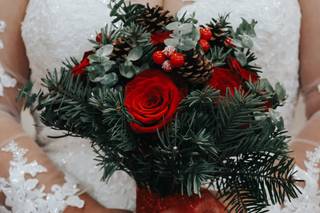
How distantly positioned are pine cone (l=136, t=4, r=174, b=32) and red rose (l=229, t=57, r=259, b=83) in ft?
0.38

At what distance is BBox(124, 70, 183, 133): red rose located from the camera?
27.4 inches

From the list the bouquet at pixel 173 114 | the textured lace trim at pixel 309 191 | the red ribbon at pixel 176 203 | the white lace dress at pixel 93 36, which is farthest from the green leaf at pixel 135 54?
the textured lace trim at pixel 309 191

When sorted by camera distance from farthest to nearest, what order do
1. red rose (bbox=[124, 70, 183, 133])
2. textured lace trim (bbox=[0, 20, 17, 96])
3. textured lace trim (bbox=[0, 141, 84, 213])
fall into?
textured lace trim (bbox=[0, 20, 17, 96])
textured lace trim (bbox=[0, 141, 84, 213])
red rose (bbox=[124, 70, 183, 133])

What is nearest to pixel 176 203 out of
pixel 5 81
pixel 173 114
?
pixel 173 114

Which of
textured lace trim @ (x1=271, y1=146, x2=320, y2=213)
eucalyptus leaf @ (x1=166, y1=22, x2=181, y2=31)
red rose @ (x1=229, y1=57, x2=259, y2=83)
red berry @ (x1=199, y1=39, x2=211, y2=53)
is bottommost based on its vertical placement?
textured lace trim @ (x1=271, y1=146, x2=320, y2=213)

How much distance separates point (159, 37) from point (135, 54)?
0.05 m

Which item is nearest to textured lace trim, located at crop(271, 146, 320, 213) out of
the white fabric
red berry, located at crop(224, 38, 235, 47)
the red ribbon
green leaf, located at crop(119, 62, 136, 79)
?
the red ribbon

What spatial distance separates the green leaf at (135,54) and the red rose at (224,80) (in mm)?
108

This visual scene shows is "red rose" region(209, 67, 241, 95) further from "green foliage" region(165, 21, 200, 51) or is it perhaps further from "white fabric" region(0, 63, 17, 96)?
"white fabric" region(0, 63, 17, 96)

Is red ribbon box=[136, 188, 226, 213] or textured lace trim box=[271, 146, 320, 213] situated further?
textured lace trim box=[271, 146, 320, 213]

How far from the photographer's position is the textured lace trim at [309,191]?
112 cm

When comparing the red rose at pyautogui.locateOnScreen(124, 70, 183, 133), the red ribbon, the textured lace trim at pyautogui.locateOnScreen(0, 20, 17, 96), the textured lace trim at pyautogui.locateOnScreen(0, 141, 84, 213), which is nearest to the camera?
the red rose at pyautogui.locateOnScreen(124, 70, 183, 133)

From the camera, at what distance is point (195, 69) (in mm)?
728

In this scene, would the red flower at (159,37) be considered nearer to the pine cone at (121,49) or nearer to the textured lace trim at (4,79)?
Answer: the pine cone at (121,49)
